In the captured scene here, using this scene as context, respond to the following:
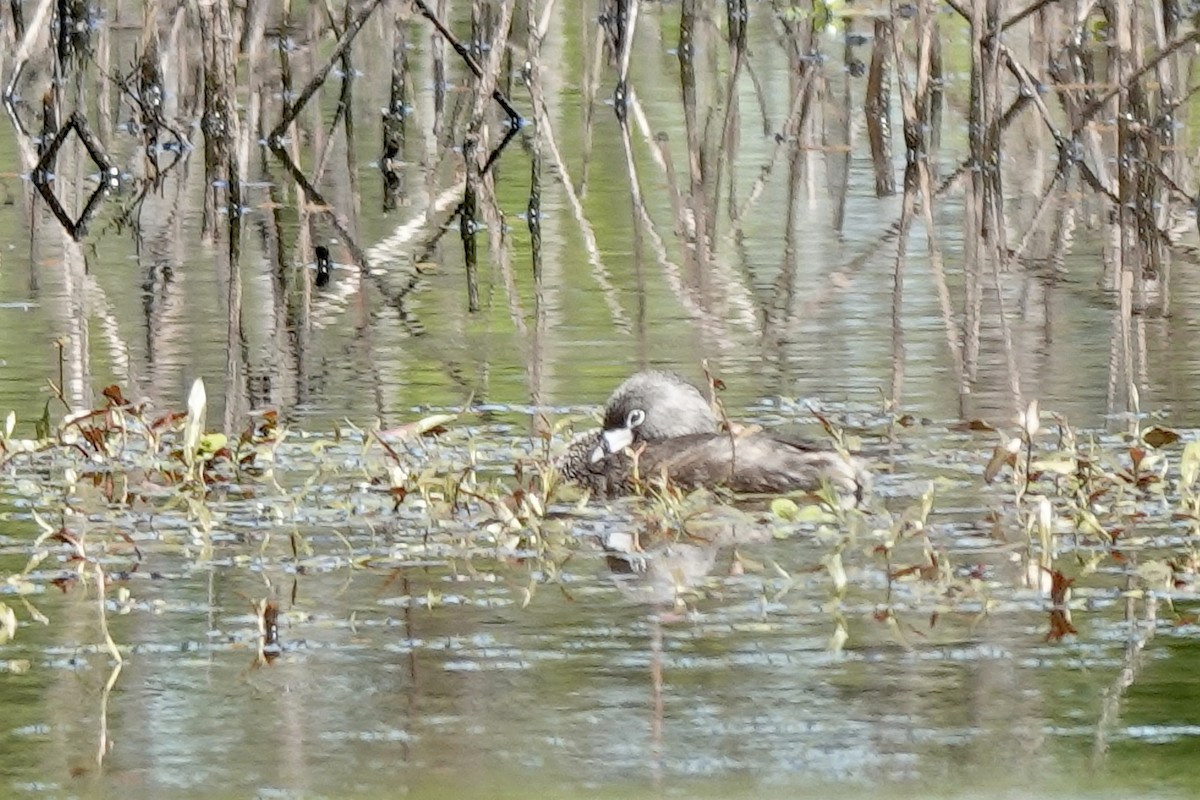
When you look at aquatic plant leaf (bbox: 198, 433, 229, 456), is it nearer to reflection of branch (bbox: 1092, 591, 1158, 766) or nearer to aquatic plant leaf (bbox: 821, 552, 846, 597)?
aquatic plant leaf (bbox: 821, 552, 846, 597)

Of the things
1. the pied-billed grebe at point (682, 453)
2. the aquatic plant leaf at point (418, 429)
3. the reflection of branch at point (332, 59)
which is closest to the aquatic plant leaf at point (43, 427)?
the aquatic plant leaf at point (418, 429)

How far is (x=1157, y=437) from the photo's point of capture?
7.17 meters

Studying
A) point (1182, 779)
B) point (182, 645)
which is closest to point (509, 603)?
point (182, 645)

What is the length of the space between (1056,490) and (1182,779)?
2.29 meters

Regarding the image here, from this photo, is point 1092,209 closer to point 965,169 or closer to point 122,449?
point 965,169

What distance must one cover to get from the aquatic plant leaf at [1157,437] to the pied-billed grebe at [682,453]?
723 mm

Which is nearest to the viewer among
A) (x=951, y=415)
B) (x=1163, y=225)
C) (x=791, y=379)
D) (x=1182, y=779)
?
(x=1182, y=779)

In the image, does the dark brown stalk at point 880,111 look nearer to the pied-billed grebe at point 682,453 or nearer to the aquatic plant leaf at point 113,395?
the pied-billed grebe at point 682,453

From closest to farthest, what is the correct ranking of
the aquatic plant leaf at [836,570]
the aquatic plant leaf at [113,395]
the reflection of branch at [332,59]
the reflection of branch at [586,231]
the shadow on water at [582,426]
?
the shadow on water at [582,426], the aquatic plant leaf at [836,570], the aquatic plant leaf at [113,395], the reflection of branch at [586,231], the reflection of branch at [332,59]

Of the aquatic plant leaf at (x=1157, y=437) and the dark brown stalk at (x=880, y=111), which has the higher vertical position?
the dark brown stalk at (x=880, y=111)

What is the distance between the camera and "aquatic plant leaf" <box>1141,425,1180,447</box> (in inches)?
282

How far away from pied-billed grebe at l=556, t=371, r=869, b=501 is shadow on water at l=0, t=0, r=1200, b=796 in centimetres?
11

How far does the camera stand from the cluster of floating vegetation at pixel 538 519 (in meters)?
6.00

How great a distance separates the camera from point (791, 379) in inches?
332
